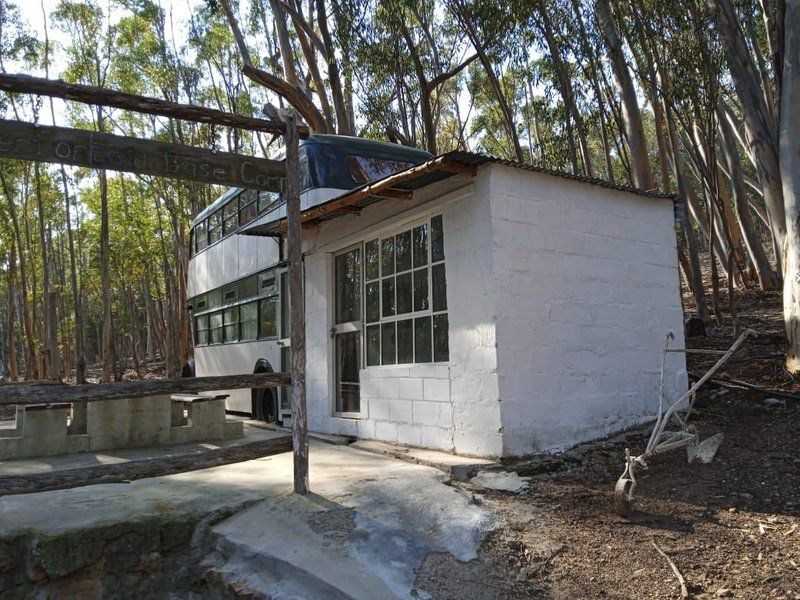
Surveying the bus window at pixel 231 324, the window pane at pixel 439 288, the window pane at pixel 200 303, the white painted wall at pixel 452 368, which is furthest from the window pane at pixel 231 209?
the window pane at pixel 439 288

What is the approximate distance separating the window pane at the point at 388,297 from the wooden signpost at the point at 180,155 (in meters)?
2.31

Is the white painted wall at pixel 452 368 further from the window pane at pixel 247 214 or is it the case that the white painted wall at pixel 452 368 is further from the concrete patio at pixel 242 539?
the window pane at pixel 247 214

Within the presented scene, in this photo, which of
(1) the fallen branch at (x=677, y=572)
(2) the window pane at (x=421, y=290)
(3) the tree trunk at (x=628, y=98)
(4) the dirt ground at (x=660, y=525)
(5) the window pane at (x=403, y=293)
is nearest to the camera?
(1) the fallen branch at (x=677, y=572)

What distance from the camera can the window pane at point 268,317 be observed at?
31.4ft

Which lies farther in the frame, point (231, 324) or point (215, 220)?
point (215, 220)

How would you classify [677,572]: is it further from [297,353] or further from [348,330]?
[348,330]

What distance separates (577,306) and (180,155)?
406 centimetres

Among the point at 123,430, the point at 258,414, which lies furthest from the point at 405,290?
the point at 258,414

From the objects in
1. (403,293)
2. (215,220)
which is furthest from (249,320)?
(403,293)

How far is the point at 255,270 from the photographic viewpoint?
10.3 meters

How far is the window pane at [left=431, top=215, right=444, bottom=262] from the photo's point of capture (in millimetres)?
6484

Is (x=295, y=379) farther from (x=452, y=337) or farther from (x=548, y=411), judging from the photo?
(x=548, y=411)

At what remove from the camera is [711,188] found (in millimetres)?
11258

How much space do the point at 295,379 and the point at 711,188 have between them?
960 cm
